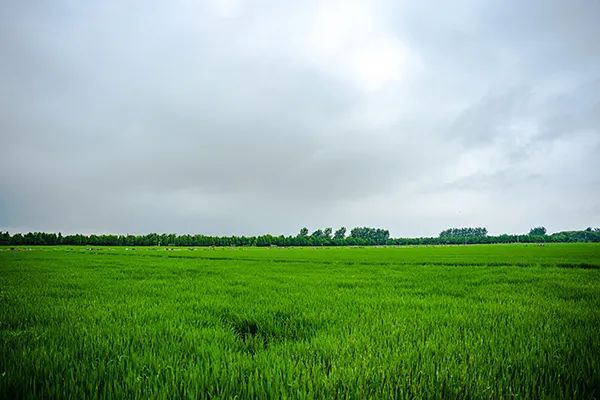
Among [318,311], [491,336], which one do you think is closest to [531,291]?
[491,336]

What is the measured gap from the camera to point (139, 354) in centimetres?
377

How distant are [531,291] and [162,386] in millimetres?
10752

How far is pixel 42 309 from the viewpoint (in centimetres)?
641

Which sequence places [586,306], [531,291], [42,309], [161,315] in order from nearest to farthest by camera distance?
1. [161,315]
2. [42,309]
3. [586,306]
4. [531,291]

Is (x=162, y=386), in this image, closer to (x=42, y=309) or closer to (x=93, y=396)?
(x=93, y=396)

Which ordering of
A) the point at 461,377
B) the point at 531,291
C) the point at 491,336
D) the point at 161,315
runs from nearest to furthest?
the point at 461,377 < the point at 491,336 < the point at 161,315 < the point at 531,291

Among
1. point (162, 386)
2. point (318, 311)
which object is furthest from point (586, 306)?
point (162, 386)

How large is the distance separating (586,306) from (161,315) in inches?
364

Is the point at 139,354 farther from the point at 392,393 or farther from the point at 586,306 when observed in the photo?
the point at 586,306

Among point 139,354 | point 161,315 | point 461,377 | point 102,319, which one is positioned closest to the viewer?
point 461,377

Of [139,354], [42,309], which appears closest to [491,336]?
[139,354]

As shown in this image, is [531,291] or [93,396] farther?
[531,291]

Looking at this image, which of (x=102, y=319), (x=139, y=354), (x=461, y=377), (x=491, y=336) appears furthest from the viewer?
(x=102, y=319)

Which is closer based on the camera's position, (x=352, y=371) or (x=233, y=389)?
(x=233, y=389)
